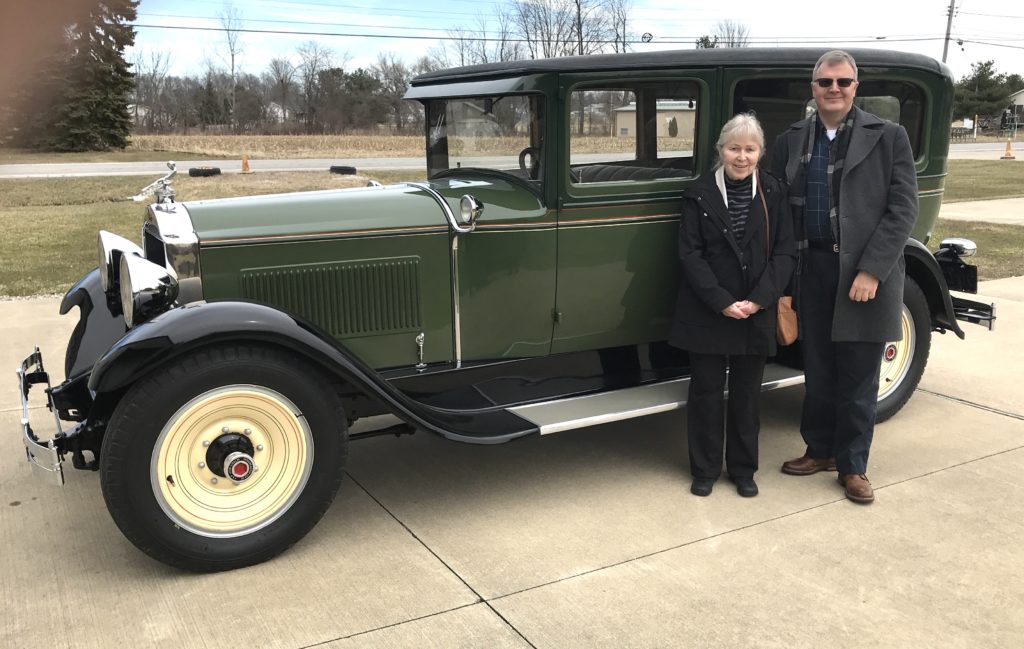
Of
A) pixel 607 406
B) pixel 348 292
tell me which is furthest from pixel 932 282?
pixel 348 292

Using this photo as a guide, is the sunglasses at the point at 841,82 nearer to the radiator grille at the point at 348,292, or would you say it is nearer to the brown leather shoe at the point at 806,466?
the brown leather shoe at the point at 806,466

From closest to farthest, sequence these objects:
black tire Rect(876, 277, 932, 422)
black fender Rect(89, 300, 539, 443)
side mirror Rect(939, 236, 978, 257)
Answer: black fender Rect(89, 300, 539, 443)
black tire Rect(876, 277, 932, 422)
side mirror Rect(939, 236, 978, 257)

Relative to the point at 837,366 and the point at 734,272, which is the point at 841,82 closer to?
the point at 734,272

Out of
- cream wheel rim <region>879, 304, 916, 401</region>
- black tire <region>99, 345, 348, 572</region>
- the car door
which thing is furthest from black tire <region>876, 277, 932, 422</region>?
black tire <region>99, 345, 348, 572</region>

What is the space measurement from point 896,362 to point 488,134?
2569mm

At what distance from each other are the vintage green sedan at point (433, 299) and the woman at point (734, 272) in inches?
11.8

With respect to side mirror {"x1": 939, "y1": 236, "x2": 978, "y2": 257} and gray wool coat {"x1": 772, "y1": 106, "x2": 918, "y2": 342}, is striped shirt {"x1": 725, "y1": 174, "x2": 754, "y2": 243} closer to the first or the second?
gray wool coat {"x1": 772, "y1": 106, "x2": 918, "y2": 342}

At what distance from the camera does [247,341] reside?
9.61 feet

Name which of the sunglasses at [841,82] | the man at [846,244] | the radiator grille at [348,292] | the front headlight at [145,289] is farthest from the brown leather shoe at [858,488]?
the front headlight at [145,289]

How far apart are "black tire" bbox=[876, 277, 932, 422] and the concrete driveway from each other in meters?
0.26

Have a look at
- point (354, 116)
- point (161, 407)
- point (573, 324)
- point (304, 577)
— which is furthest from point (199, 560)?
point (354, 116)

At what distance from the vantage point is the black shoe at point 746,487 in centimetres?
359

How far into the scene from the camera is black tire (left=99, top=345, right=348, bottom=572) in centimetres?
278

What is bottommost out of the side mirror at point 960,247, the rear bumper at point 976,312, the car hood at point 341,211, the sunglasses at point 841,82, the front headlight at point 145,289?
the rear bumper at point 976,312
